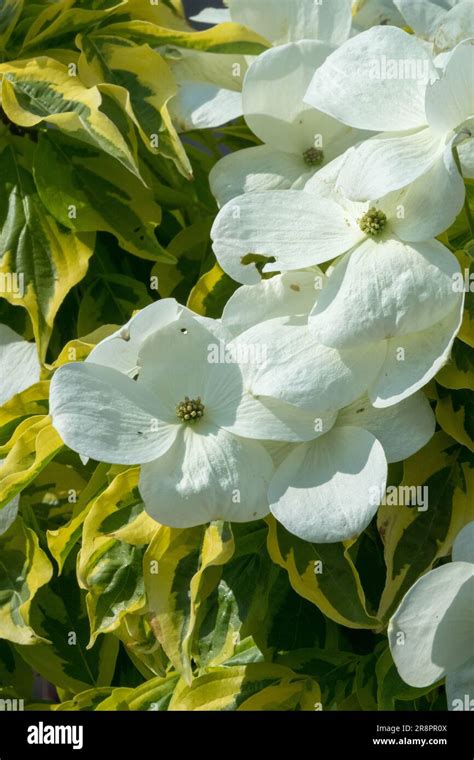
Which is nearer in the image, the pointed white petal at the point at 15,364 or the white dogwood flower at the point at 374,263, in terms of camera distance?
the white dogwood flower at the point at 374,263

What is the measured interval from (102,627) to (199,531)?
0.06 m

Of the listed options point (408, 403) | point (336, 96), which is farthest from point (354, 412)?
point (336, 96)

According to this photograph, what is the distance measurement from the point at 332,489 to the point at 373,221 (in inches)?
4.2

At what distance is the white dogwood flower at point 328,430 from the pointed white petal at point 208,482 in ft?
0.03

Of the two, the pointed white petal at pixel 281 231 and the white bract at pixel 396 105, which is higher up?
the white bract at pixel 396 105

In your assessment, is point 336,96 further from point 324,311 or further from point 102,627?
point 102,627

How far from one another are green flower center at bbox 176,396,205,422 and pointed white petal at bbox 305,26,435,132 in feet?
0.43

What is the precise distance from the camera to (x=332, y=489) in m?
0.41

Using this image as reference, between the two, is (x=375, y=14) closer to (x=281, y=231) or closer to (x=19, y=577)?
(x=281, y=231)

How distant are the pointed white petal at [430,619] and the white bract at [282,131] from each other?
0.67 ft

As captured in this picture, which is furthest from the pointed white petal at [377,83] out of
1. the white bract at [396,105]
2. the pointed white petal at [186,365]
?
the pointed white petal at [186,365]

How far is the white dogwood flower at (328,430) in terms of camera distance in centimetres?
41

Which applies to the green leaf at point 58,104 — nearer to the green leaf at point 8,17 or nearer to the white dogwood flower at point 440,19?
the green leaf at point 8,17

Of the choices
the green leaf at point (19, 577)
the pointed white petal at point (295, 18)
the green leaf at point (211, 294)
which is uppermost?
the pointed white petal at point (295, 18)
